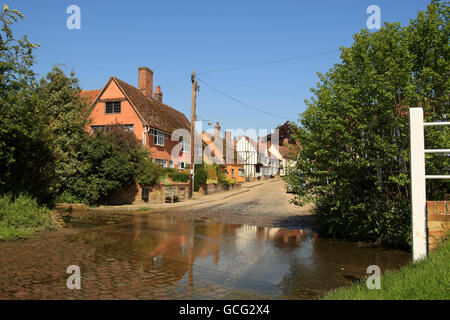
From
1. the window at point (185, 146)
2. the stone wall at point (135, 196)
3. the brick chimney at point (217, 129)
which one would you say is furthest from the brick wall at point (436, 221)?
the brick chimney at point (217, 129)

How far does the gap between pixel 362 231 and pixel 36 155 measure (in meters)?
11.7

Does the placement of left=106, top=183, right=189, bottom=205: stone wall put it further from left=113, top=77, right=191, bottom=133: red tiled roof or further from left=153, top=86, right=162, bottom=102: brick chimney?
left=153, top=86, right=162, bottom=102: brick chimney

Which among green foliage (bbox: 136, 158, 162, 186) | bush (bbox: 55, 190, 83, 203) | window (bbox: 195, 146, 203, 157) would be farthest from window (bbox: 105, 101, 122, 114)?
window (bbox: 195, 146, 203, 157)

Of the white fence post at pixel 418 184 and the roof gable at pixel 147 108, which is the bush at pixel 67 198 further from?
the white fence post at pixel 418 184

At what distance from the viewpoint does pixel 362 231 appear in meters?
9.88

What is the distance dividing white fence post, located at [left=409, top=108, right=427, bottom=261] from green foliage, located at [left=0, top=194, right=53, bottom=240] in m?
9.57

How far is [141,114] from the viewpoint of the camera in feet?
101

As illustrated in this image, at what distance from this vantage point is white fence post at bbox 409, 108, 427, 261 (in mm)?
4996

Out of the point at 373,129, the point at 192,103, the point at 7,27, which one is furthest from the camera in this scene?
the point at 192,103

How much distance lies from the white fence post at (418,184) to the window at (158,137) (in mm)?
28070

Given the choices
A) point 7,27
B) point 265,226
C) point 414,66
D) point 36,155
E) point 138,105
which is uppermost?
point 138,105

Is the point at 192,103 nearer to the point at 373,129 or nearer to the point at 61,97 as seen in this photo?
the point at 61,97
